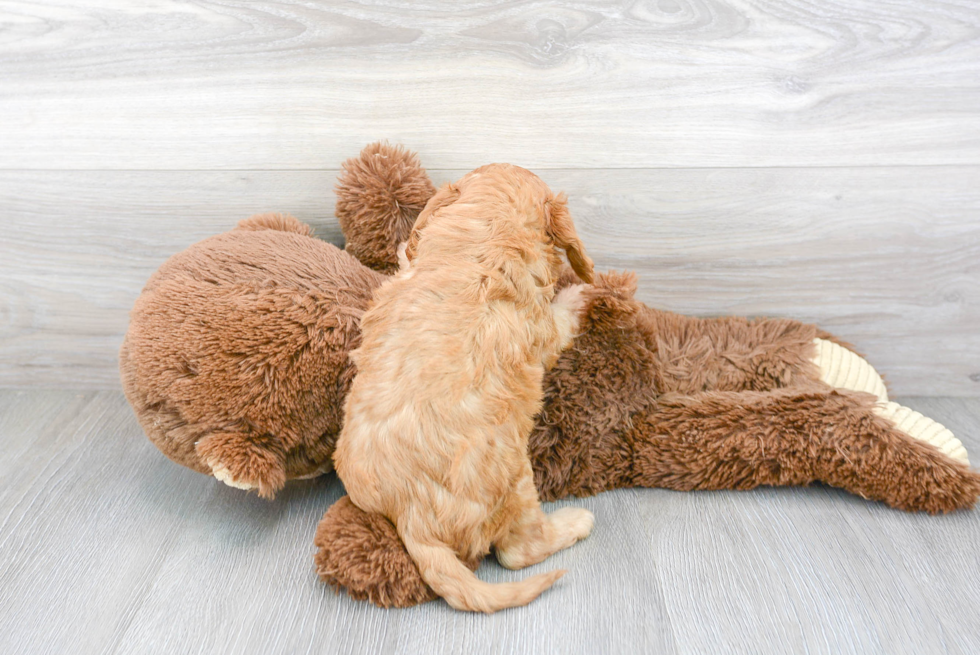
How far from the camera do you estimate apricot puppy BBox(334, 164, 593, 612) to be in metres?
1.09

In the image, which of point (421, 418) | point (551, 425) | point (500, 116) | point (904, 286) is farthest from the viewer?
point (904, 286)

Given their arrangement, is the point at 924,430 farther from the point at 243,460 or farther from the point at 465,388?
the point at 243,460

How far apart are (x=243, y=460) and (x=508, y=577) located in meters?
0.51

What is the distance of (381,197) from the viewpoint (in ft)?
4.75

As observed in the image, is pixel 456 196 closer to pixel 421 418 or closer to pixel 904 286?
pixel 421 418

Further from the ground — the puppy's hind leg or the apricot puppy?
the apricot puppy

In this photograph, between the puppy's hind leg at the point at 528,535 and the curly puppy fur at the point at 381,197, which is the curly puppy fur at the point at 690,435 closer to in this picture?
the puppy's hind leg at the point at 528,535

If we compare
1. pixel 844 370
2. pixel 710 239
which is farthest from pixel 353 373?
pixel 844 370

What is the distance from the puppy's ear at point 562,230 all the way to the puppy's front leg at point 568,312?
0.38ft

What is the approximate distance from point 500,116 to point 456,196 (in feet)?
1.08

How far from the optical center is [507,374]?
1.15 m

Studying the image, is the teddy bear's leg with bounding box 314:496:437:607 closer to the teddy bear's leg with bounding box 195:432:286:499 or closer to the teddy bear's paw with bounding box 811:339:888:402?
the teddy bear's leg with bounding box 195:432:286:499

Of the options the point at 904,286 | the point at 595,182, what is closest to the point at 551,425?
the point at 595,182

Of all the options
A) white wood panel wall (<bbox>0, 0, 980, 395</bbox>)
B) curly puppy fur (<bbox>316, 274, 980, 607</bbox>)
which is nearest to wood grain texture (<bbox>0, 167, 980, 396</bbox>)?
white wood panel wall (<bbox>0, 0, 980, 395</bbox>)
